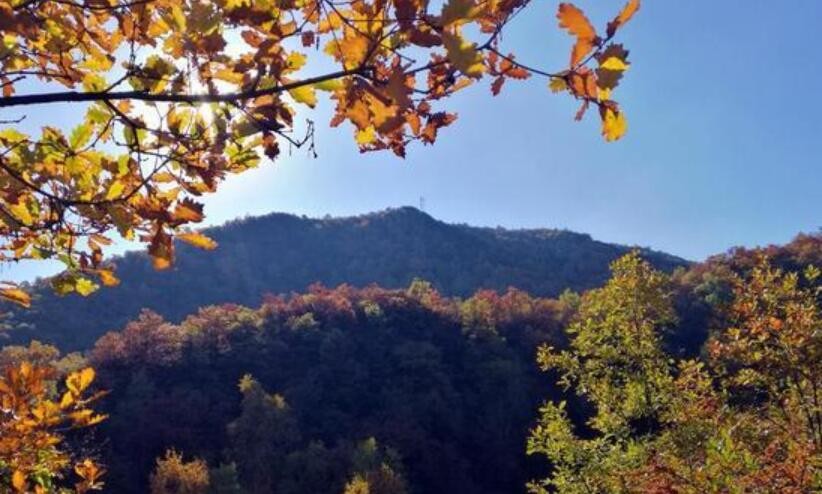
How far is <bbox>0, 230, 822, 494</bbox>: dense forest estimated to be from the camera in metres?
29.7

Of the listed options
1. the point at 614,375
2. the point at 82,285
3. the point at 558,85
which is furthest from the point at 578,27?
the point at 614,375

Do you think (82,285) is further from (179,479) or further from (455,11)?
(179,479)

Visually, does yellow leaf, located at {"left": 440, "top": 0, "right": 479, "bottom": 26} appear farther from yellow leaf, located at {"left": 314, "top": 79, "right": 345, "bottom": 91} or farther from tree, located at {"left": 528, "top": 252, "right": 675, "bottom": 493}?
tree, located at {"left": 528, "top": 252, "right": 675, "bottom": 493}

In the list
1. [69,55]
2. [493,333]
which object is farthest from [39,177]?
[493,333]

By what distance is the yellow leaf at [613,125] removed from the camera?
4.31 ft

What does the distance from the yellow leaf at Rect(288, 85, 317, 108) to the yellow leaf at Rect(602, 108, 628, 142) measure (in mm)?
532

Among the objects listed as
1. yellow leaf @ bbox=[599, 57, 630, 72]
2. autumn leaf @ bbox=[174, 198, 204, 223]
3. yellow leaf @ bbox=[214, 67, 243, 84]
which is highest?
yellow leaf @ bbox=[214, 67, 243, 84]

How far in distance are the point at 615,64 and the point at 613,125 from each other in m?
0.15

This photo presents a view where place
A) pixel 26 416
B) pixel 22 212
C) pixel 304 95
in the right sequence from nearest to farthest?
pixel 304 95
pixel 22 212
pixel 26 416

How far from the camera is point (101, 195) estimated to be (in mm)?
1626

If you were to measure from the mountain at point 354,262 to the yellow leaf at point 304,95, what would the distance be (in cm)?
5822

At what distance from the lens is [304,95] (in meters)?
1.43

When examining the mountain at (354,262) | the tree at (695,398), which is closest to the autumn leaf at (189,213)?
the tree at (695,398)

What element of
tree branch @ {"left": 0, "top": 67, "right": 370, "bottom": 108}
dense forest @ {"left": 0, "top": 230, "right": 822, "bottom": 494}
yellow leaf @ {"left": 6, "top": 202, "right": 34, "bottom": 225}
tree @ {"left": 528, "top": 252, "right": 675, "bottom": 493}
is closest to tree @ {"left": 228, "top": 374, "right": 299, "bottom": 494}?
dense forest @ {"left": 0, "top": 230, "right": 822, "bottom": 494}
